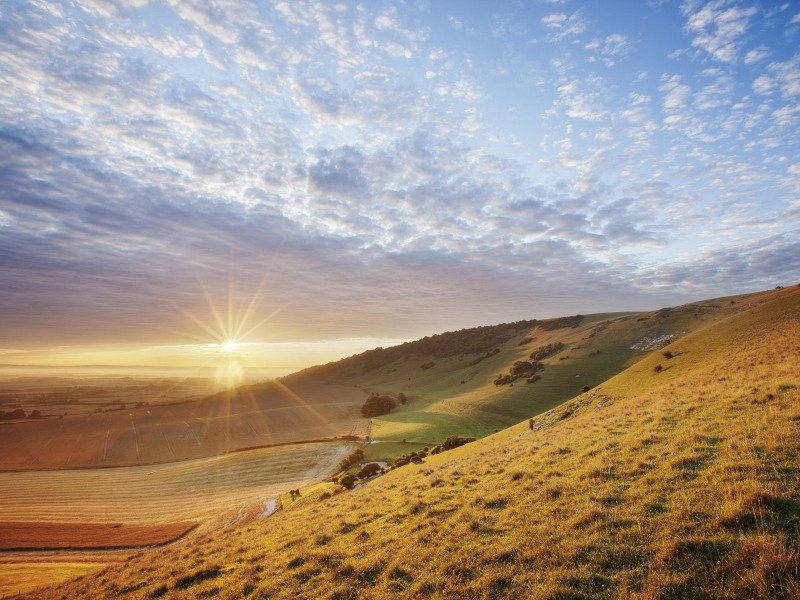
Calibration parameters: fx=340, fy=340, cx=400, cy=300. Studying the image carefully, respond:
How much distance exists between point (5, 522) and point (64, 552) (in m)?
17.6

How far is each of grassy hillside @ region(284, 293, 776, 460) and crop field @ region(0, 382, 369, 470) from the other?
57.9ft

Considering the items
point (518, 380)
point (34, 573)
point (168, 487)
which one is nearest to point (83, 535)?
point (34, 573)

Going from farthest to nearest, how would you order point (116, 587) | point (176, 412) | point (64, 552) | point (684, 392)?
point (176, 412) → point (64, 552) → point (684, 392) → point (116, 587)

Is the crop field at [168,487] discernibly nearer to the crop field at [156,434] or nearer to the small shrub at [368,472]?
the crop field at [156,434]

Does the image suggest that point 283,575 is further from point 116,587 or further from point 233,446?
point 233,446

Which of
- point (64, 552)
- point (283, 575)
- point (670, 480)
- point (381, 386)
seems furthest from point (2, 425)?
point (670, 480)

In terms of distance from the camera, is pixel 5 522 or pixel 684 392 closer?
pixel 684 392

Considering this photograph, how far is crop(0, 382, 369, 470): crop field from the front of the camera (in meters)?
69.5

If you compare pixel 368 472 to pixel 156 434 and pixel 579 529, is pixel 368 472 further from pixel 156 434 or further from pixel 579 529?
pixel 156 434

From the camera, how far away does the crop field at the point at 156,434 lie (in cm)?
6950

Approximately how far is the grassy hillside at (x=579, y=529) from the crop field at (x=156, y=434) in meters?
59.1

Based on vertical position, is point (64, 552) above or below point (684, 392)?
below

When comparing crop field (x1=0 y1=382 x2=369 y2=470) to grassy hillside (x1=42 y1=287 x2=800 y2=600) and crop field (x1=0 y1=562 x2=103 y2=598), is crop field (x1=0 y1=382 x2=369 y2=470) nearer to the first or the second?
crop field (x1=0 y1=562 x2=103 y2=598)

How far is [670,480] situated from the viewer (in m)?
10.0
